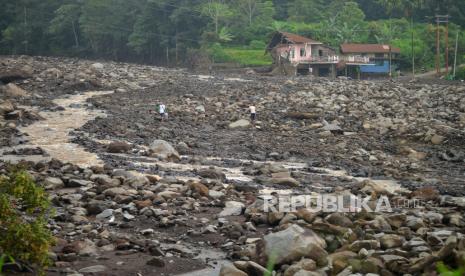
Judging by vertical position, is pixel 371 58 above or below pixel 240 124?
above

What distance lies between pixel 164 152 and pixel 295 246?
9338 millimetres

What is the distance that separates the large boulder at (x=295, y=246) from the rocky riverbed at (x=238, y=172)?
0.7 inches

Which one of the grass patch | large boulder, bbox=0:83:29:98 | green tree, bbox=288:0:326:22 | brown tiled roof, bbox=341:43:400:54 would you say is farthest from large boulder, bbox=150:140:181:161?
green tree, bbox=288:0:326:22

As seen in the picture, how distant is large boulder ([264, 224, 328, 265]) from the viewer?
7406mm

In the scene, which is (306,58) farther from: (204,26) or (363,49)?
(204,26)

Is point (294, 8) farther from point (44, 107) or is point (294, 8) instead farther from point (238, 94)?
point (44, 107)

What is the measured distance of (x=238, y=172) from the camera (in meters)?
15.1

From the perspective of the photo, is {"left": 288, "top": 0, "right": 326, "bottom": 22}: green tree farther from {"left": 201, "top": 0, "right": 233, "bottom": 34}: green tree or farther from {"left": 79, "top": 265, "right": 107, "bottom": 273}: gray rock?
{"left": 79, "top": 265, "right": 107, "bottom": 273}: gray rock

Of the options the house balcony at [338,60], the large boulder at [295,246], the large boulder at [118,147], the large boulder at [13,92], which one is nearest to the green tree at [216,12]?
the house balcony at [338,60]

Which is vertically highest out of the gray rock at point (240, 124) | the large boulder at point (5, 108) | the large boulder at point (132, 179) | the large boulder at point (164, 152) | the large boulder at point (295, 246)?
the large boulder at point (5, 108)

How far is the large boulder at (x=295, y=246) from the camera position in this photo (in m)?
7.41

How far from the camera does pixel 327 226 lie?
324 inches

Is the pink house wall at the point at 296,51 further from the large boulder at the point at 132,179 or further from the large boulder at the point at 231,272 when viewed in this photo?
the large boulder at the point at 231,272

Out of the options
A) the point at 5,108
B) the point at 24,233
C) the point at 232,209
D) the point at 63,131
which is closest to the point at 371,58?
the point at 5,108
